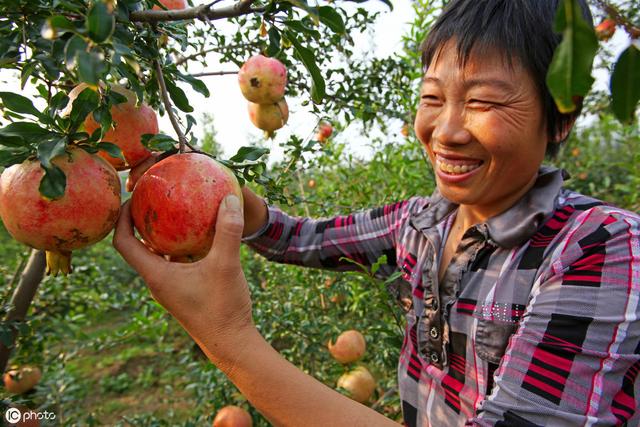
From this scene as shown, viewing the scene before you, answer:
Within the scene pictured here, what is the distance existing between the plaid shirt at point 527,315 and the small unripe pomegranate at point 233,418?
3.44 ft

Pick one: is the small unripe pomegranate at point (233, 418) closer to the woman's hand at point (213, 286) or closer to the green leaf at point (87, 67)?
the woman's hand at point (213, 286)

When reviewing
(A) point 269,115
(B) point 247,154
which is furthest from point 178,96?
(A) point 269,115

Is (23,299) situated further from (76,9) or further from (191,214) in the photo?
(76,9)

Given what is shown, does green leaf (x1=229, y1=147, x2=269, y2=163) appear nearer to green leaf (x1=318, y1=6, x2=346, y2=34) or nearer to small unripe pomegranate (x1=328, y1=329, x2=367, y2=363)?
green leaf (x1=318, y1=6, x2=346, y2=34)

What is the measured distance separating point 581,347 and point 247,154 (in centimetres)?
76

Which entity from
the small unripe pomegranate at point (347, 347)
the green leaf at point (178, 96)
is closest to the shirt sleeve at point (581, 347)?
the green leaf at point (178, 96)

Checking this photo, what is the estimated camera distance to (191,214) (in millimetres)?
875

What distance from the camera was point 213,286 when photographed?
34.3 inches

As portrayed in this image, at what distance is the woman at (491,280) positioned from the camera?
2.81ft

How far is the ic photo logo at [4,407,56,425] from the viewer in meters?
1.43

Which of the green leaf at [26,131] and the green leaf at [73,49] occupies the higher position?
the green leaf at [73,49]

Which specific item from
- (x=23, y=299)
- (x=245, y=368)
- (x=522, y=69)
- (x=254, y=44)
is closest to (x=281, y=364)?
(x=245, y=368)

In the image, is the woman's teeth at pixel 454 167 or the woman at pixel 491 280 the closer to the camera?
the woman at pixel 491 280

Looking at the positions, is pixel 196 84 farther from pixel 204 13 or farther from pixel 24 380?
pixel 24 380
